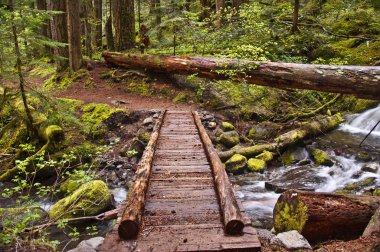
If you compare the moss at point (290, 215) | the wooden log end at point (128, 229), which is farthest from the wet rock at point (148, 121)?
the wooden log end at point (128, 229)

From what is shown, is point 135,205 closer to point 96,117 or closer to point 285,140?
point 285,140

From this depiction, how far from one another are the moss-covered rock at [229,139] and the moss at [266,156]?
0.94m

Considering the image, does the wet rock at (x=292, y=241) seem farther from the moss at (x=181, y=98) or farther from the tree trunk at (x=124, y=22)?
the tree trunk at (x=124, y=22)

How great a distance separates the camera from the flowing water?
6.99 meters

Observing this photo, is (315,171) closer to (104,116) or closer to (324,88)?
(324,88)

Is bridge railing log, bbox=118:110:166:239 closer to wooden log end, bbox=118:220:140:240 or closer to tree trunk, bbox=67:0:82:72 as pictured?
wooden log end, bbox=118:220:140:240

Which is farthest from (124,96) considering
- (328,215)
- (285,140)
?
(328,215)

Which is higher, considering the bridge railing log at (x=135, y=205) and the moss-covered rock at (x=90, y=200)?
the bridge railing log at (x=135, y=205)

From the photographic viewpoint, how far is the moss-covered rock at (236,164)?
845cm

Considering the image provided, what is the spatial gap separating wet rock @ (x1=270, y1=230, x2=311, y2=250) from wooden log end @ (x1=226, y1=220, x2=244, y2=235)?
99 centimetres

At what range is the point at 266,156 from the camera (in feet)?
28.8

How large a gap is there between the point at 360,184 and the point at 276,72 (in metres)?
3.92

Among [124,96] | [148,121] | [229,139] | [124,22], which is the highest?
[124,22]

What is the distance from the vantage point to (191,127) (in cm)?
857
